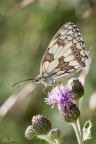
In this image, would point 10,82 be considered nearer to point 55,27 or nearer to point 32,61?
point 32,61

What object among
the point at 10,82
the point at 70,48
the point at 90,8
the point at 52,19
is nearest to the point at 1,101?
the point at 10,82

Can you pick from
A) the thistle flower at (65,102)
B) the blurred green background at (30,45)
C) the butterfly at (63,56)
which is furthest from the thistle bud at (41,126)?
the blurred green background at (30,45)

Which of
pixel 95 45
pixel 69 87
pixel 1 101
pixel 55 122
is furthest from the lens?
pixel 1 101

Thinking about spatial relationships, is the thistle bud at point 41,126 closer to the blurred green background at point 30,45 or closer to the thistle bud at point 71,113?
the thistle bud at point 71,113

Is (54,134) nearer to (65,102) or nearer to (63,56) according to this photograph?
(65,102)

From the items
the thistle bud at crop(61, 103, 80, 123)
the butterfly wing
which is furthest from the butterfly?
the thistle bud at crop(61, 103, 80, 123)

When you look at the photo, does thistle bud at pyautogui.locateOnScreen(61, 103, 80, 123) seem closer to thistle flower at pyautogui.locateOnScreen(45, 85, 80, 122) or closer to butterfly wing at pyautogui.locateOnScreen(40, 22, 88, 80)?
thistle flower at pyautogui.locateOnScreen(45, 85, 80, 122)

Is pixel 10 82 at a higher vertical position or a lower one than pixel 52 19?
lower
